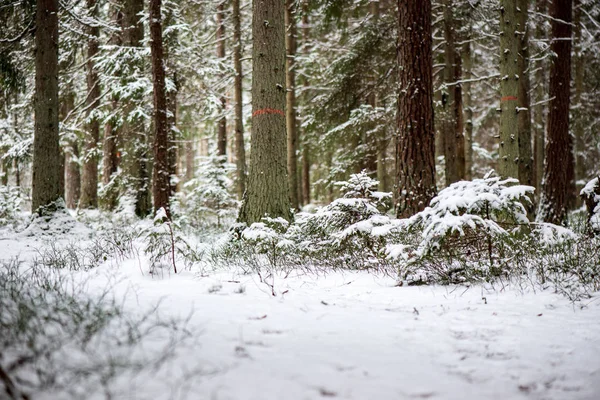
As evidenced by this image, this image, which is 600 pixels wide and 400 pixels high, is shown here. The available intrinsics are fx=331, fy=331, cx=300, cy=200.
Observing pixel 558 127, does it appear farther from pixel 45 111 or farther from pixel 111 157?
pixel 111 157

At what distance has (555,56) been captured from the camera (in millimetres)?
9023

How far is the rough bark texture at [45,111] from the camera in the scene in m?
7.91

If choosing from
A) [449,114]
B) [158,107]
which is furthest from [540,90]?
[158,107]

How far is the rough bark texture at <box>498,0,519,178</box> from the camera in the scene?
23.0ft

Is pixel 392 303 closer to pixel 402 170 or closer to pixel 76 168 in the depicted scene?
pixel 402 170

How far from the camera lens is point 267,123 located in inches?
248

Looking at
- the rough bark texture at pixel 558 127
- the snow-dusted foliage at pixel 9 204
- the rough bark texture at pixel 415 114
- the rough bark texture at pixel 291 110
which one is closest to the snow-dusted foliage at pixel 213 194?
the rough bark texture at pixel 291 110

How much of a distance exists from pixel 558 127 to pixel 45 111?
520 inches

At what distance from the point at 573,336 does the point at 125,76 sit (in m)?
11.5

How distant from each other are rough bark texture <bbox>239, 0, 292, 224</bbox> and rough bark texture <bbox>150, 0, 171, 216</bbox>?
275 centimetres

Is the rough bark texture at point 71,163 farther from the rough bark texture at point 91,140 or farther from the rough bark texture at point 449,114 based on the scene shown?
the rough bark texture at point 449,114

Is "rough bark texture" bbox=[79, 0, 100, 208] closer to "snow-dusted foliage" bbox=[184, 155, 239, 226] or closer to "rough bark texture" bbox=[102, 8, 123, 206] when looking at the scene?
"rough bark texture" bbox=[102, 8, 123, 206]

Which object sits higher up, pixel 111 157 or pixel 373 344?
pixel 111 157

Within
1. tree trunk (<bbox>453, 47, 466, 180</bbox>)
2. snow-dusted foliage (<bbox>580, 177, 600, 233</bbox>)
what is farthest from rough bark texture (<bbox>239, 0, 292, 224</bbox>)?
tree trunk (<bbox>453, 47, 466, 180</bbox>)
